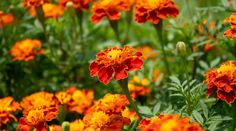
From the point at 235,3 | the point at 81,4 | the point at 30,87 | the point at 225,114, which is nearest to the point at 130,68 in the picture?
the point at 225,114

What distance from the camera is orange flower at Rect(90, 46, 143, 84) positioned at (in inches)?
54.0

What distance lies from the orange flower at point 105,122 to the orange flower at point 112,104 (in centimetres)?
2

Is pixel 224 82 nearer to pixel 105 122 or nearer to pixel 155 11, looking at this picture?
pixel 105 122

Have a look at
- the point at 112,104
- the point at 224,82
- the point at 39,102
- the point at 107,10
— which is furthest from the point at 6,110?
the point at 224,82

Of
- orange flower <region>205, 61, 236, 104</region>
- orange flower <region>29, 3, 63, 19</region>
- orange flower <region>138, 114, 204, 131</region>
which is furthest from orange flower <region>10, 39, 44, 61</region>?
orange flower <region>138, 114, 204, 131</region>

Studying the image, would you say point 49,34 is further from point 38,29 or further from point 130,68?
point 130,68

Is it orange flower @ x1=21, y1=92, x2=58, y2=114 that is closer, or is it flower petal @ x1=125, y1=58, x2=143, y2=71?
flower petal @ x1=125, y1=58, x2=143, y2=71

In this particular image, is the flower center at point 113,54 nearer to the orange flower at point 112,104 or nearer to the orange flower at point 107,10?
the orange flower at point 112,104

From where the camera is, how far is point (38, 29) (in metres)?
2.19

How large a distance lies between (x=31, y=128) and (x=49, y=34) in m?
0.83

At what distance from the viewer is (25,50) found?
2033mm

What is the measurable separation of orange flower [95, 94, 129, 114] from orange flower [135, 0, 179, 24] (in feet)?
0.97

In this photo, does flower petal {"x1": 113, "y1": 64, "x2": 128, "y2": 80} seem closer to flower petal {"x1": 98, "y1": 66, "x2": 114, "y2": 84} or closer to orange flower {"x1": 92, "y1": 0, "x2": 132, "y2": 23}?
flower petal {"x1": 98, "y1": 66, "x2": 114, "y2": 84}

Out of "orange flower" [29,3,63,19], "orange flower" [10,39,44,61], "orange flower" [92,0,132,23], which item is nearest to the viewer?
"orange flower" [92,0,132,23]
